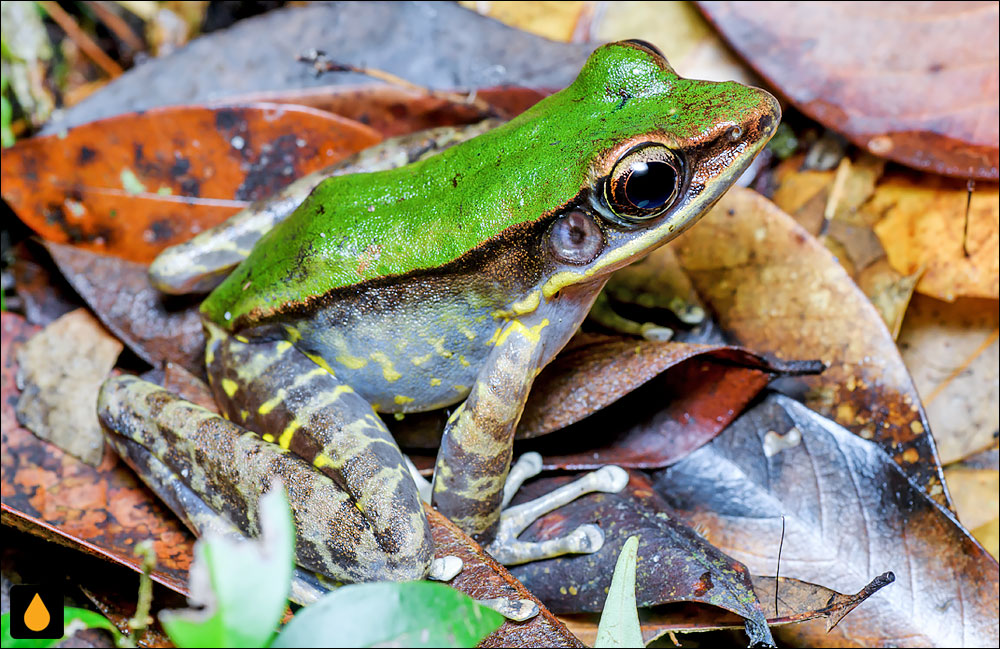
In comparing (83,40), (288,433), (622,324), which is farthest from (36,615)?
(83,40)

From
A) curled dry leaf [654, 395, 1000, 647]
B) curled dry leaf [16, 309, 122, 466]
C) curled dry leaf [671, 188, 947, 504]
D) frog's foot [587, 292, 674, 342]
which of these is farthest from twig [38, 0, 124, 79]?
curled dry leaf [654, 395, 1000, 647]

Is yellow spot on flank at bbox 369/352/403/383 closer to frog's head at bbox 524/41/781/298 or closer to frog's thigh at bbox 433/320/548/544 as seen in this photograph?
frog's thigh at bbox 433/320/548/544

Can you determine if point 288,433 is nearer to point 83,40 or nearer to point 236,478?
point 236,478

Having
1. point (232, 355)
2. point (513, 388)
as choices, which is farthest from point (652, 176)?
point (232, 355)

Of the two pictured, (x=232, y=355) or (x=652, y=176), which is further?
(x=232, y=355)

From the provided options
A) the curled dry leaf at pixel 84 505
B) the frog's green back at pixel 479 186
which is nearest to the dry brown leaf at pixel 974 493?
the frog's green back at pixel 479 186

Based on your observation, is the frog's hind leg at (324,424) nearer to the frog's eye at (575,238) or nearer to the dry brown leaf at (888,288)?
the frog's eye at (575,238)

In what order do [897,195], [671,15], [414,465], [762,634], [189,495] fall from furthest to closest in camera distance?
[671,15]
[897,195]
[414,465]
[189,495]
[762,634]

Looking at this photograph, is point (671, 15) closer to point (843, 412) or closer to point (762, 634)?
point (843, 412)
